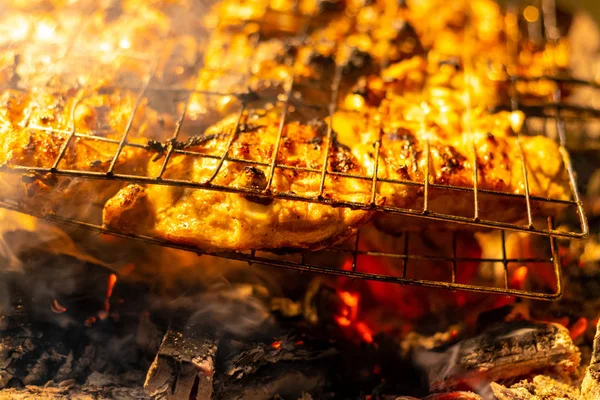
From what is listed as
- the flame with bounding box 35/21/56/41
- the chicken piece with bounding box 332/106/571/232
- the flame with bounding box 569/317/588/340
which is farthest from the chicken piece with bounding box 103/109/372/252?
the flame with bounding box 569/317/588/340

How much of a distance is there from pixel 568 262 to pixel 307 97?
243cm

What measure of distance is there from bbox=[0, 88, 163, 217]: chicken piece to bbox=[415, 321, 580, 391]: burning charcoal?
2.49 metres

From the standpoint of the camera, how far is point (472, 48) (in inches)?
176

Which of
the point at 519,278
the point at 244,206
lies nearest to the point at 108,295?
the point at 244,206

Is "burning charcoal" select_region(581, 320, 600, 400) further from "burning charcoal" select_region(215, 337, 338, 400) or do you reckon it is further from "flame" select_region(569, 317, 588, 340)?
"burning charcoal" select_region(215, 337, 338, 400)

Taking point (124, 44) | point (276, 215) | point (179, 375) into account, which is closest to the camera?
point (276, 215)

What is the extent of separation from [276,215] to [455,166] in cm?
123

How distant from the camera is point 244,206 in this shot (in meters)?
2.81

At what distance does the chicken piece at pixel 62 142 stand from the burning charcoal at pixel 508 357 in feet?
8.17

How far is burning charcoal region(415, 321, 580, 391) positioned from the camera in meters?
3.12

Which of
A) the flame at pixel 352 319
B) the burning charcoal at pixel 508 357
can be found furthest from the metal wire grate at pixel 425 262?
the burning charcoal at pixel 508 357

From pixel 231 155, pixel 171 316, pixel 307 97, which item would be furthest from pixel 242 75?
pixel 171 316

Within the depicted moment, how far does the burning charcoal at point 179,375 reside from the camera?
2.98m

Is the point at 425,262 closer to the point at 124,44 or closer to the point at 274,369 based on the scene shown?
the point at 274,369
